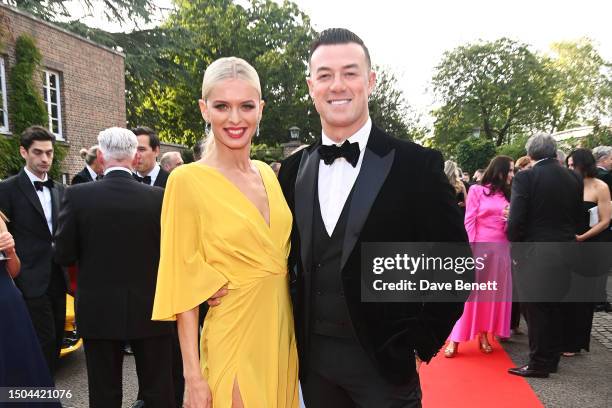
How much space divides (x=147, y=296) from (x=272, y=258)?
1.59 metres

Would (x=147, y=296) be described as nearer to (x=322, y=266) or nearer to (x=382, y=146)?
(x=322, y=266)

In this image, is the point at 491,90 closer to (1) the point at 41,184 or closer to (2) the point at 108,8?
(2) the point at 108,8

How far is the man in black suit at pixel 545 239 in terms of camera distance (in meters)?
4.83

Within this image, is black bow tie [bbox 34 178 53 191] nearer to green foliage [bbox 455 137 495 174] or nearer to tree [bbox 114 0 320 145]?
tree [bbox 114 0 320 145]

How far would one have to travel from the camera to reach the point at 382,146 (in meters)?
2.17

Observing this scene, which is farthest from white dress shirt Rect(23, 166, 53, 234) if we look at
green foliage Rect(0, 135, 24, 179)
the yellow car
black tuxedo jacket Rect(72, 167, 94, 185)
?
green foliage Rect(0, 135, 24, 179)

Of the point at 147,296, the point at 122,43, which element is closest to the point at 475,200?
the point at 147,296

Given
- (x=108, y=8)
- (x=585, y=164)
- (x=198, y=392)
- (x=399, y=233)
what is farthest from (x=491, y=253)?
(x=108, y=8)

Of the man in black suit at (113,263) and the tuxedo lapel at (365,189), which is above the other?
the tuxedo lapel at (365,189)

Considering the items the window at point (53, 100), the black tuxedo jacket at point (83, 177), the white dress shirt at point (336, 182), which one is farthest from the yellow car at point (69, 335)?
the window at point (53, 100)

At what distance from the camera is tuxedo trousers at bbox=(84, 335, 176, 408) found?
131 inches

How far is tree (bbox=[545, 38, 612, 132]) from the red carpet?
4064 centimetres

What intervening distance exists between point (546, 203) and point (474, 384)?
6.06 feet

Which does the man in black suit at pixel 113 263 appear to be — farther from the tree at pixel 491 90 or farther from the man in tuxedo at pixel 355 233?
the tree at pixel 491 90
